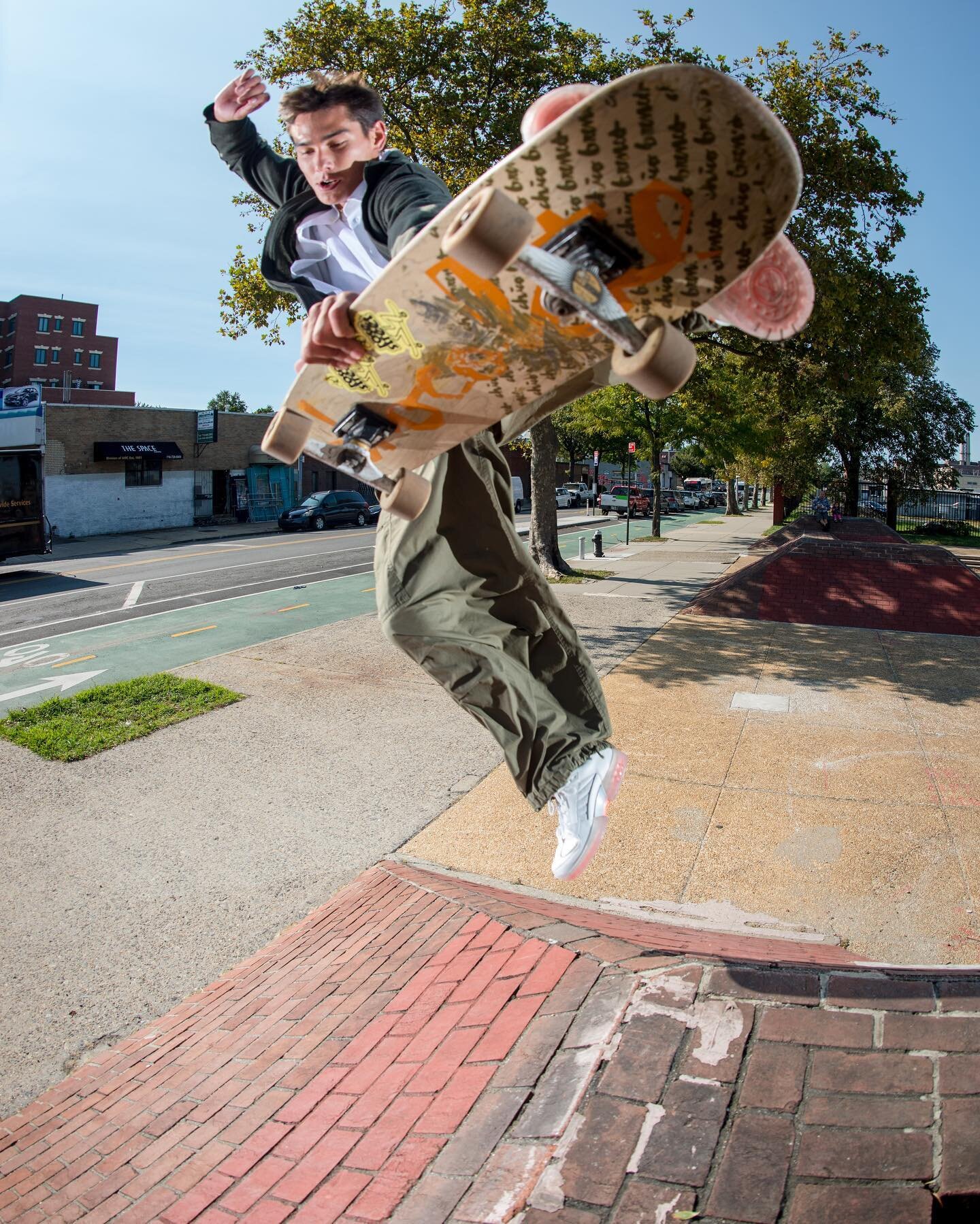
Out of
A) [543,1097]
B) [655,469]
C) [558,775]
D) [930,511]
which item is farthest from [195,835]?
[930,511]

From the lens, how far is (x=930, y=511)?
3697cm

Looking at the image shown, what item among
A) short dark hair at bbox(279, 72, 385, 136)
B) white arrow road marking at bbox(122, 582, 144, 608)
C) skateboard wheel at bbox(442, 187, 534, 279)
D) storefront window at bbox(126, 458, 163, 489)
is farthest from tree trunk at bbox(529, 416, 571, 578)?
storefront window at bbox(126, 458, 163, 489)

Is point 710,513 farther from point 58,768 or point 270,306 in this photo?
point 58,768

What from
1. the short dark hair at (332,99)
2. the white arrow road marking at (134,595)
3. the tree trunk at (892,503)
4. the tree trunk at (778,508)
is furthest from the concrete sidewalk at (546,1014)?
the tree trunk at (778,508)

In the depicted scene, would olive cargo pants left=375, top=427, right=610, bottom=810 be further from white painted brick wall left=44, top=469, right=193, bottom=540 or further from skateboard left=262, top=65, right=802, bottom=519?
white painted brick wall left=44, top=469, right=193, bottom=540

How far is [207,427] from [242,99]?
36083mm

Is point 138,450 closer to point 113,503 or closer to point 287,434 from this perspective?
point 113,503

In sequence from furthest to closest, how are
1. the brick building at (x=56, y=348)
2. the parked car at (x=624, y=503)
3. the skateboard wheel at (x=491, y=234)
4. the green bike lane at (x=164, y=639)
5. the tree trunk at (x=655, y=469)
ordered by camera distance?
1. the brick building at (x=56, y=348)
2. the parked car at (x=624, y=503)
3. the tree trunk at (x=655, y=469)
4. the green bike lane at (x=164, y=639)
5. the skateboard wheel at (x=491, y=234)

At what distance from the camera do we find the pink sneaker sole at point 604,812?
2.98 metres

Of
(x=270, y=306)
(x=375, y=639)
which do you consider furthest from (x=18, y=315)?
(x=375, y=639)

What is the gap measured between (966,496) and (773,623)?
27.9m

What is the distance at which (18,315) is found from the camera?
7469 centimetres

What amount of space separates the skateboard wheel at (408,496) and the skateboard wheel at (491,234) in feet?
3.19

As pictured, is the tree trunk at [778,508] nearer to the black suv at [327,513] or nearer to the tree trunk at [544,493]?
the black suv at [327,513]
